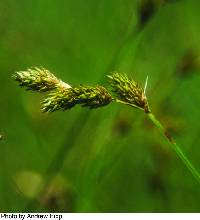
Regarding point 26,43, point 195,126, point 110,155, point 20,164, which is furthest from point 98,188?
point 26,43

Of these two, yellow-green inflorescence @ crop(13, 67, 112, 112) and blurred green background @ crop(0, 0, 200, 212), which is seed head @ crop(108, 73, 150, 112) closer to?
yellow-green inflorescence @ crop(13, 67, 112, 112)

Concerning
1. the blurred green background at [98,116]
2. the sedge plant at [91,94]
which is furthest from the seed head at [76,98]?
the blurred green background at [98,116]

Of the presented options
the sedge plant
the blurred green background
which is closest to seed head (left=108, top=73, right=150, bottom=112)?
the sedge plant

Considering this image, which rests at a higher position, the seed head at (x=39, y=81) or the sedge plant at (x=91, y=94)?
the seed head at (x=39, y=81)

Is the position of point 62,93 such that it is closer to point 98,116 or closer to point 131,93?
point 131,93

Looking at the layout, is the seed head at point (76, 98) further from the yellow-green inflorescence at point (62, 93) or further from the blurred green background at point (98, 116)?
the blurred green background at point (98, 116)

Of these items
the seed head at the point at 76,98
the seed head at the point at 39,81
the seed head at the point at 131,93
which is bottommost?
the seed head at the point at 131,93

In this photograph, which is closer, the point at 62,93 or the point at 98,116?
the point at 62,93

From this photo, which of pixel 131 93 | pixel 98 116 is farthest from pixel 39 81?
pixel 98 116
